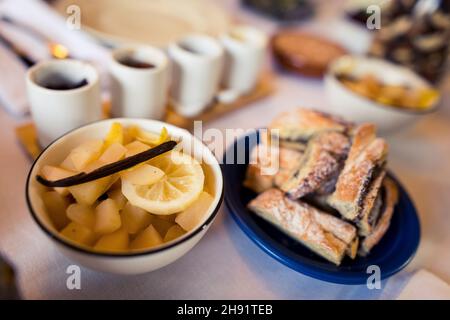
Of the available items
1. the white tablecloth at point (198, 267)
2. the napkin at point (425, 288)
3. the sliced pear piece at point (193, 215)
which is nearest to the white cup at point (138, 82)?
the white tablecloth at point (198, 267)

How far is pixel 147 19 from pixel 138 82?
483 mm

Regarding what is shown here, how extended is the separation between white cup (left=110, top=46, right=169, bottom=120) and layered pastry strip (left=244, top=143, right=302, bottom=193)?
0.80 feet

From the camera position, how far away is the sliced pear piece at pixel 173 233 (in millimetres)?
Answer: 535

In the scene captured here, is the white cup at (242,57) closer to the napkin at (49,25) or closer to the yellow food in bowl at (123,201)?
the napkin at (49,25)

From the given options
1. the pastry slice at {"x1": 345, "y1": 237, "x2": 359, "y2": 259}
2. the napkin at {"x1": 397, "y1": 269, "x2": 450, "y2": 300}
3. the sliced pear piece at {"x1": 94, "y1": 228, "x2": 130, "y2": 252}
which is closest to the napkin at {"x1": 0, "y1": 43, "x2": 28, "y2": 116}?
the sliced pear piece at {"x1": 94, "y1": 228, "x2": 130, "y2": 252}

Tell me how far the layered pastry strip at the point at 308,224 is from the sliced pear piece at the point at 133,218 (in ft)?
0.67

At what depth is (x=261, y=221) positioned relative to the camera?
67cm

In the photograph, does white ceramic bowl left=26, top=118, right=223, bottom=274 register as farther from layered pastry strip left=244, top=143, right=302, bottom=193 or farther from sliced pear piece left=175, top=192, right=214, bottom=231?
layered pastry strip left=244, top=143, right=302, bottom=193

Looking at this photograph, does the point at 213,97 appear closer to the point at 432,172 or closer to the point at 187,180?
the point at 187,180

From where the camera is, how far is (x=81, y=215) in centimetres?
52

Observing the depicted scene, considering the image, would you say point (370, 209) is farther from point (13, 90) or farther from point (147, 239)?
point (13, 90)

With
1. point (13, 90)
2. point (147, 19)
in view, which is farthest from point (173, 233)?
point (147, 19)

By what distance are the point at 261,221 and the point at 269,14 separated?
3.52 ft

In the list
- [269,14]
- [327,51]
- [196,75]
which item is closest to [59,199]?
[196,75]
